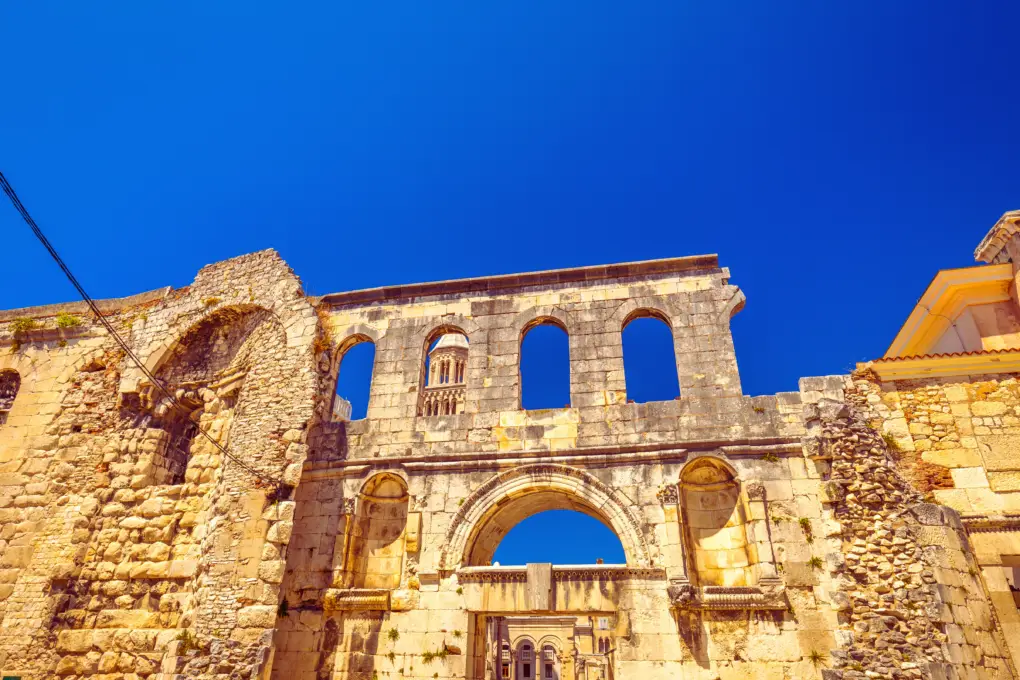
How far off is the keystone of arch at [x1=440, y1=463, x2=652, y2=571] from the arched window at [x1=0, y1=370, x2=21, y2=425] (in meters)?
11.3

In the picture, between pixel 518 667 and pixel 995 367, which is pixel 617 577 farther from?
pixel 518 667

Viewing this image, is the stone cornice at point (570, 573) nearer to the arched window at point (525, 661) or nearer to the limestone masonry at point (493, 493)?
the limestone masonry at point (493, 493)

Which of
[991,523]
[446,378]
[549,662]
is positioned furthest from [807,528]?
[446,378]

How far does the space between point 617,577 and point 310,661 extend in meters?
5.14

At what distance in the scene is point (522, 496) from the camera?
10.1m

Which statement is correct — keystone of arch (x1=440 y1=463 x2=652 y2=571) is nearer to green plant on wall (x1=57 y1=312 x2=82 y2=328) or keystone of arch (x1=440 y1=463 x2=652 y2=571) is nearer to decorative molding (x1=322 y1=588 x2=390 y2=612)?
decorative molding (x1=322 y1=588 x2=390 y2=612)

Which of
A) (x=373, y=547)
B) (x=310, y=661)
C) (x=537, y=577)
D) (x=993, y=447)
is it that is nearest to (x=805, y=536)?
(x=993, y=447)

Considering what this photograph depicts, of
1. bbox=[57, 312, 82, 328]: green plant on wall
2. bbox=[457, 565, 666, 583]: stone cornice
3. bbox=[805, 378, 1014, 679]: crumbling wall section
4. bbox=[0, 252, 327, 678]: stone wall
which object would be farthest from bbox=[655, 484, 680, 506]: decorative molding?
bbox=[57, 312, 82, 328]: green plant on wall

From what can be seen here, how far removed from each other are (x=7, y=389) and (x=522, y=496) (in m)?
12.8

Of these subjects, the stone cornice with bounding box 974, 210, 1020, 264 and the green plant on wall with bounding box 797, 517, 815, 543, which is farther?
the stone cornice with bounding box 974, 210, 1020, 264

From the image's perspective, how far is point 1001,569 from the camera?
27.1 feet

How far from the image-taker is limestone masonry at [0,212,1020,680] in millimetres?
8375

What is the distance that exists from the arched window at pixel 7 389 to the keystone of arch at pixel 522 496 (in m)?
11.3

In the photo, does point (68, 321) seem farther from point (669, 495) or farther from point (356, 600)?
point (669, 495)
